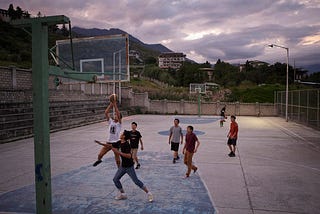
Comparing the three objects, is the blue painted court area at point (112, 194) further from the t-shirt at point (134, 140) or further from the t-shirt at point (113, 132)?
the t-shirt at point (113, 132)

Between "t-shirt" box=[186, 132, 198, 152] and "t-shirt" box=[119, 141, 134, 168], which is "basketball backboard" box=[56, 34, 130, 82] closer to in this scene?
"t-shirt" box=[186, 132, 198, 152]

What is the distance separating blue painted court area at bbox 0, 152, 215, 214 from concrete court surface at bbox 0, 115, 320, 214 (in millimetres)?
22

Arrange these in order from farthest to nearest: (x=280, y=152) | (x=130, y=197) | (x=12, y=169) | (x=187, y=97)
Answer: (x=187, y=97), (x=280, y=152), (x=12, y=169), (x=130, y=197)

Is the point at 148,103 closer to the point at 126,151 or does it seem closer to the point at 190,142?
the point at 190,142

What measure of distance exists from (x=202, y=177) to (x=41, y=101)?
5727 millimetres

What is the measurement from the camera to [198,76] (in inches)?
2825

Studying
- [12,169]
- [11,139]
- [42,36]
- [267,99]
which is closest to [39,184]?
[42,36]

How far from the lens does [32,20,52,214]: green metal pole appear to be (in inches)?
169

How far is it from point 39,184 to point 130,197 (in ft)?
9.26

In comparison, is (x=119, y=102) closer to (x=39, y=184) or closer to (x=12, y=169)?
(x=12, y=169)

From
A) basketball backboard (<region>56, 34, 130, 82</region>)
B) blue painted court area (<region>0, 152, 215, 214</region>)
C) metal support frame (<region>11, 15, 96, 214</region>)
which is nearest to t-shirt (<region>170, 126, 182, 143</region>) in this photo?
blue painted court area (<region>0, 152, 215, 214</region>)

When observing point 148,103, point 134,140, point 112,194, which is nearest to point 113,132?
point 134,140

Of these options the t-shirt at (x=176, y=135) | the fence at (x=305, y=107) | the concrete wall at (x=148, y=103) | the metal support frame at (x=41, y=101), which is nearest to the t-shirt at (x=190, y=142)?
the t-shirt at (x=176, y=135)

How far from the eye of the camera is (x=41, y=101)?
4305 mm
